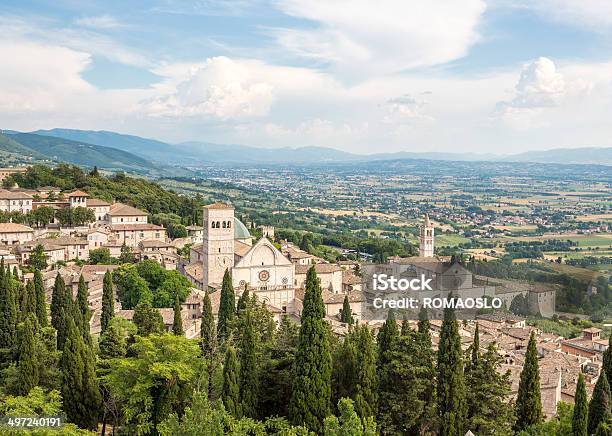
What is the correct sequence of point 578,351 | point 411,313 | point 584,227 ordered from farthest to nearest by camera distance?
point 584,227 < point 578,351 < point 411,313

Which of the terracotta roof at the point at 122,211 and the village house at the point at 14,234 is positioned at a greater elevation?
the terracotta roof at the point at 122,211

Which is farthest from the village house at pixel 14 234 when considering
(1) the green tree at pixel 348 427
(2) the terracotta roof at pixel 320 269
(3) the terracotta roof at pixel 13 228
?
(1) the green tree at pixel 348 427

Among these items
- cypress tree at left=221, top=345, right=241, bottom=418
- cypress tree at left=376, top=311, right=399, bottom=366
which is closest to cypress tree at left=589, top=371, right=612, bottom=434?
cypress tree at left=376, top=311, right=399, bottom=366

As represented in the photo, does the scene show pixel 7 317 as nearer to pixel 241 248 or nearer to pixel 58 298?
pixel 58 298

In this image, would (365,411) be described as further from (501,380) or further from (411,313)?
(411,313)

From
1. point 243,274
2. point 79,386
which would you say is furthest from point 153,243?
point 79,386

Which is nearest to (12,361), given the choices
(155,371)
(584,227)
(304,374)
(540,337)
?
(155,371)

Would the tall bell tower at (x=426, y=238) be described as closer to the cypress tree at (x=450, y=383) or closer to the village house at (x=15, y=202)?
the village house at (x=15, y=202)
